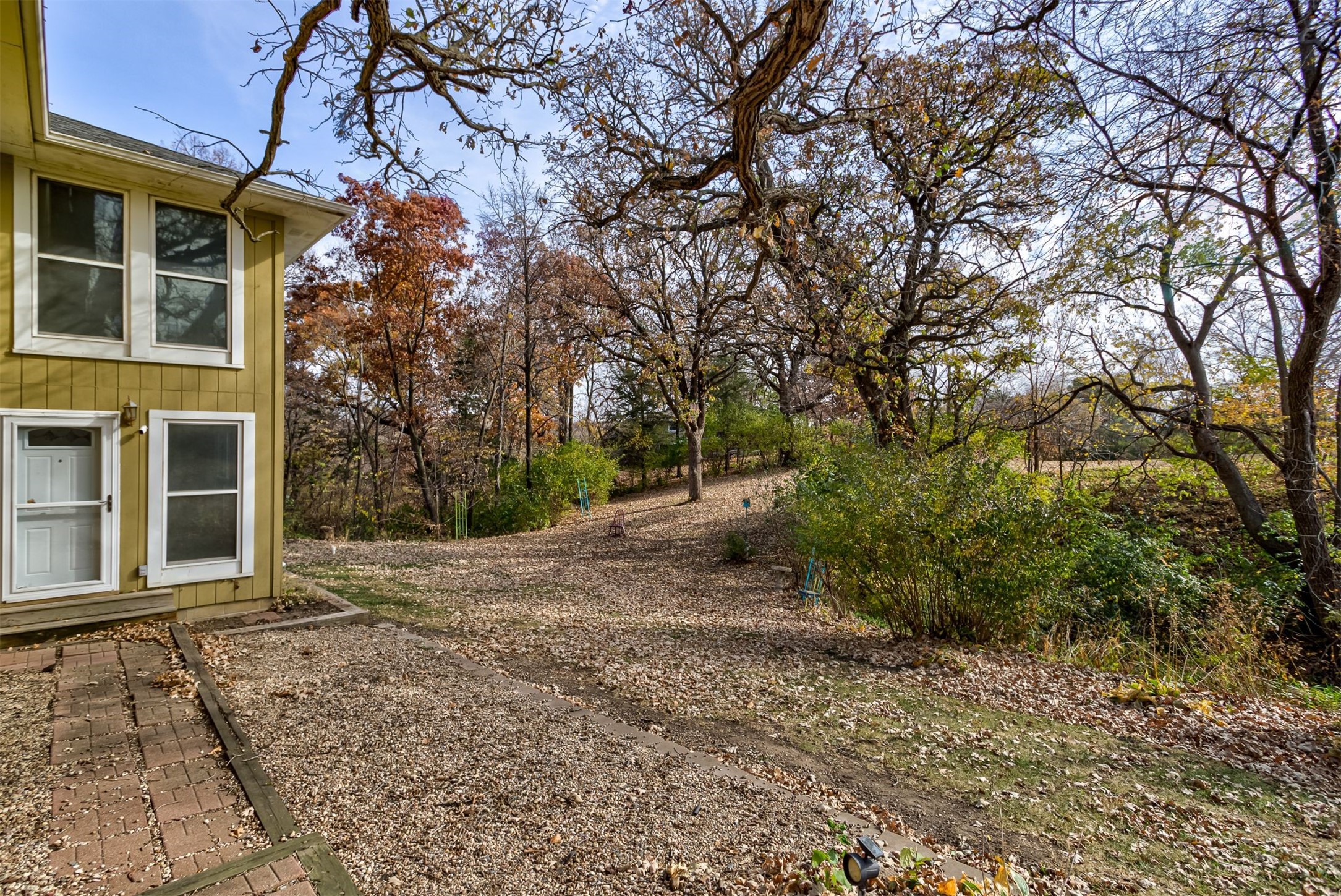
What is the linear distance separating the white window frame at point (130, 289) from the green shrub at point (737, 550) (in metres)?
6.86

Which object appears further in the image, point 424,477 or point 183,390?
point 424,477

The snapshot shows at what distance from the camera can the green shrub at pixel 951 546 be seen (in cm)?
503

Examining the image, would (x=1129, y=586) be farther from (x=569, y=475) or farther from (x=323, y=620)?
(x=569, y=475)

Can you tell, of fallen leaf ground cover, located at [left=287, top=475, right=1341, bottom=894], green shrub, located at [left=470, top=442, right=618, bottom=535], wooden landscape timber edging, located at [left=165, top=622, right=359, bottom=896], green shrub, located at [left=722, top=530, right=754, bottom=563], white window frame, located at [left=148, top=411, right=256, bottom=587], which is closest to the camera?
wooden landscape timber edging, located at [left=165, top=622, right=359, bottom=896]

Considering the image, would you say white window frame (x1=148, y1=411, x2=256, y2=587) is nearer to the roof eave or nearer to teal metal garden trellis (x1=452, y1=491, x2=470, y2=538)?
the roof eave

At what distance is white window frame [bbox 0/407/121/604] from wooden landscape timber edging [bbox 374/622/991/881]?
244 cm

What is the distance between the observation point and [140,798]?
8.75 feet

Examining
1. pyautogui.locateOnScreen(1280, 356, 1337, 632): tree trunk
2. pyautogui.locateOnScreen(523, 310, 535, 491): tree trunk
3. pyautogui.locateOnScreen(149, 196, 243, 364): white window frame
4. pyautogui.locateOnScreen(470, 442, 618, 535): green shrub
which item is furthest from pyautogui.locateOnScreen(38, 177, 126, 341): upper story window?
pyautogui.locateOnScreen(1280, 356, 1337, 632): tree trunk

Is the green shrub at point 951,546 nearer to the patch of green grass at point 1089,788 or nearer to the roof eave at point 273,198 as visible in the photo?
the patch of green grass at point 1089,788

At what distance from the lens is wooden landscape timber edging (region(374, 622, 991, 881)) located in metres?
2.42

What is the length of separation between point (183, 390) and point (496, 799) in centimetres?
485

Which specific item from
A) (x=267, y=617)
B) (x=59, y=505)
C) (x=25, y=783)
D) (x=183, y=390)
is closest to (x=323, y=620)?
(x=267, y=617)

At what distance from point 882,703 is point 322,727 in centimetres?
333

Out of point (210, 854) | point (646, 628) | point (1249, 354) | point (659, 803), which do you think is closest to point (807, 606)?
point (646, 628)
